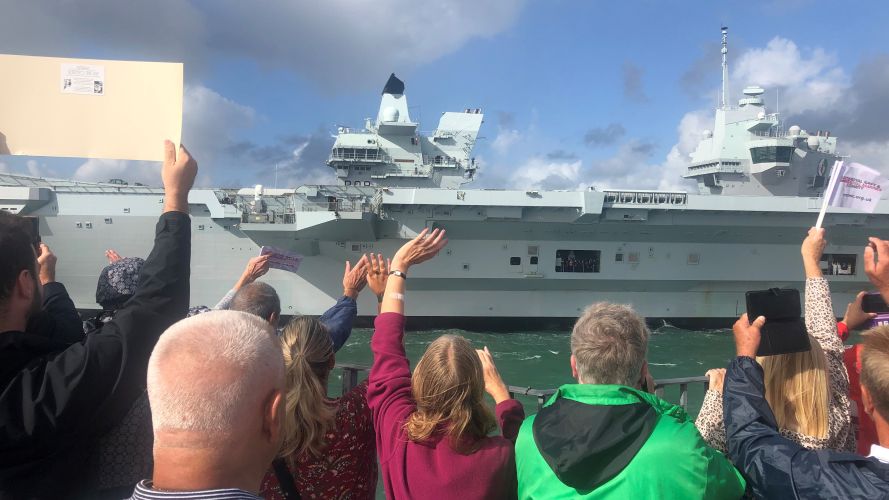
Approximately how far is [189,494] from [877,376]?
5.60ft

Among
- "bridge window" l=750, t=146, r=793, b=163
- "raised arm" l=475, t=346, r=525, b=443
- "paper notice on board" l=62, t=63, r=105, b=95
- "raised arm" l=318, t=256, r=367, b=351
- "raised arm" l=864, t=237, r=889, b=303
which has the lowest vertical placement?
"raised arm" l=475, t=346, r=525, b=443

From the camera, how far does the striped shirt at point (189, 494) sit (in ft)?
2.90

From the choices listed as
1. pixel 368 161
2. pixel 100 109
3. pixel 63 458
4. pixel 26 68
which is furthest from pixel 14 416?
pixel 368 161

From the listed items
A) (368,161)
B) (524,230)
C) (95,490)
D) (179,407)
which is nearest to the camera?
(179,407)

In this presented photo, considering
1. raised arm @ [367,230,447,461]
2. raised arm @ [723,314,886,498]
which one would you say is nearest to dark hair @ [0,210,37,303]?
raised arm @ [367,230,447,461]

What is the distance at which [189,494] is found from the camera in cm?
89

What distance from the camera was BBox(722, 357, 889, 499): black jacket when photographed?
1270mm

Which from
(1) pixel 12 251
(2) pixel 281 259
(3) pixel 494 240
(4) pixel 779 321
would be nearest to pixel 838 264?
(3) pixel 494 240

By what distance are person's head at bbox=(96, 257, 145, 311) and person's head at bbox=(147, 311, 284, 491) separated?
1.01m

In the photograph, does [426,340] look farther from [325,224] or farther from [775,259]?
[775,259]

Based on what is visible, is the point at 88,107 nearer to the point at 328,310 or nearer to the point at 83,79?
the point at 83,79

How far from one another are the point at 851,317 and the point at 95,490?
341cm

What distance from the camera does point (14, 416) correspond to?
119 cm

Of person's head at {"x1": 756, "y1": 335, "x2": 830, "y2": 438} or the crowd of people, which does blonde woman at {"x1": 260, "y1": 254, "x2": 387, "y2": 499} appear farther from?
person's head at {"x1": 756, "y1": 335, "x2": 830, "y2": 438}
